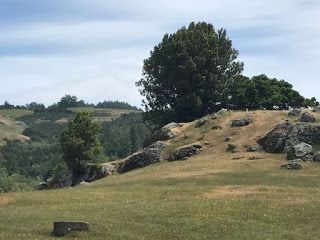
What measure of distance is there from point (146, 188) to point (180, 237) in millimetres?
25143

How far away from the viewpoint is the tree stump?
1400 inches

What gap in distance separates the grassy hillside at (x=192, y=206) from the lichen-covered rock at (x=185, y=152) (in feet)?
33.9

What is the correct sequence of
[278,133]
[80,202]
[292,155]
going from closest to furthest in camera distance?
1. [80,202]
2. [292,155]
3. [278,133]

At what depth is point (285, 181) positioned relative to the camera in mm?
60938

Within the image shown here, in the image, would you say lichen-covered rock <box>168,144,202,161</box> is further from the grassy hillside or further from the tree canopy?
the tree canopy

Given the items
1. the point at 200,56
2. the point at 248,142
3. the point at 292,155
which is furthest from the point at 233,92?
the point at 292,155

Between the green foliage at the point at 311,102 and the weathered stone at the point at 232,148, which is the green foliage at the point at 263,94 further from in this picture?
the weathered stone at the point at 232,148

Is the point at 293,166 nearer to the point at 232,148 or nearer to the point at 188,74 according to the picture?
the point at 232,148

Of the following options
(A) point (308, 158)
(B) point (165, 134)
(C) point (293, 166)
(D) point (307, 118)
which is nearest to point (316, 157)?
(A) point (308, 158)

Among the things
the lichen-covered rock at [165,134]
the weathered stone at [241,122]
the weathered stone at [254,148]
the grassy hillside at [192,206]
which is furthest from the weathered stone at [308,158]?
the lichen-covered rock at [165,134]

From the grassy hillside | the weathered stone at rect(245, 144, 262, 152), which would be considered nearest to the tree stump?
the grassy hillside

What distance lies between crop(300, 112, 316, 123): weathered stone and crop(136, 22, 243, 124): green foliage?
104 feet

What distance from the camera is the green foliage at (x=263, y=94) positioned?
399 feet

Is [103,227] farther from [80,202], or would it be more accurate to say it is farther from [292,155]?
[292,155]
